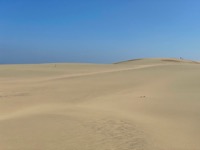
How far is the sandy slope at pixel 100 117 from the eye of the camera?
591 centimetres

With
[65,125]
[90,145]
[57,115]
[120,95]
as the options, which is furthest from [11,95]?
[90,145]

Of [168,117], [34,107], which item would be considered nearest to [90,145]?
[168,117]

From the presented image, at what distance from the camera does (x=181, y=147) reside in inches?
227

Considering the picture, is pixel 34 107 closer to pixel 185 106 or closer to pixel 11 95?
pixel 11 95

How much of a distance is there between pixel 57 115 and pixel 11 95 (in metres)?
4.11

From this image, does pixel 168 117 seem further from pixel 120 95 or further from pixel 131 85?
pixel 131 85

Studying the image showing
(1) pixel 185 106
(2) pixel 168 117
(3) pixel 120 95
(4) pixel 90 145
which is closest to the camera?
(4) pixel 90 145

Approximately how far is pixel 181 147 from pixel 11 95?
23.6 feet

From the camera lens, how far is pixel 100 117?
308 inches

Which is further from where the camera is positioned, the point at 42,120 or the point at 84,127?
the point at 42,120

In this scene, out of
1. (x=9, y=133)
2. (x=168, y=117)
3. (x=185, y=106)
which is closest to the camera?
(x=9, y=133)

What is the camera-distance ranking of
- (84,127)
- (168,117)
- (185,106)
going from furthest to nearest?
(185,106)
(168,117)
(84,127)

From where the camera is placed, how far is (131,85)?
14.6 metres

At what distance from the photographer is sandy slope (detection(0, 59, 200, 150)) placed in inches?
233
